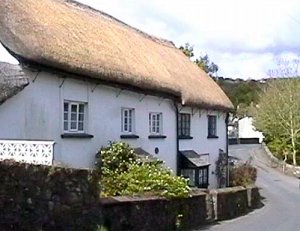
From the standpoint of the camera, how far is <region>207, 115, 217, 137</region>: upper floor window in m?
31.4

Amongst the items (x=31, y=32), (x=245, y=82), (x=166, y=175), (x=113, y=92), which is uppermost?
(x=245, y=82)

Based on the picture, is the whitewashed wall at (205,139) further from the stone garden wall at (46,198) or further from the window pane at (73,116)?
the stone garden wall at (46,198)

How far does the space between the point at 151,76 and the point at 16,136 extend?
8.41m

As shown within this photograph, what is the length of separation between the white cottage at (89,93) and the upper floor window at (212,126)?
1.13 m

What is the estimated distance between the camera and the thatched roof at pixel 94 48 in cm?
1596

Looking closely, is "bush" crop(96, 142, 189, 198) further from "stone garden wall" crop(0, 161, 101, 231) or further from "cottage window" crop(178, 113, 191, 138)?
"cottage window" crop(178, 113, 191, 138)

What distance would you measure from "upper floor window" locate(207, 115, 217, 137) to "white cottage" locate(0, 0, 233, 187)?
1.13m

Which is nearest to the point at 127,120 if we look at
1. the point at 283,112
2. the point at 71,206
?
the point at 71,206

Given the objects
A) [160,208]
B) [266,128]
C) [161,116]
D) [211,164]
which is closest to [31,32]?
[160,208]

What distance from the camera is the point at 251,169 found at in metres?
32.9

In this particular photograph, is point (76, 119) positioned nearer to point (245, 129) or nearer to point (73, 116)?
point (73, 116)

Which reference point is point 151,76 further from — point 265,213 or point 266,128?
point 266,128

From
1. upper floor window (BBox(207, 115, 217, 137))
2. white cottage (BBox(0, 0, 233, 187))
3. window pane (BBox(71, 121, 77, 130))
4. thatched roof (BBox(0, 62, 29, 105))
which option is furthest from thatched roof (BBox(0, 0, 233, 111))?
window pane (BBox(71, 121, 77, 130))

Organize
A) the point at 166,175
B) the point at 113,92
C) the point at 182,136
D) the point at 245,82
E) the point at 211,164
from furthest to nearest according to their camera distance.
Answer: the point at 245,82, the point at 211,164, the point at 182,136, the point at 113,92, the point at 166,175
